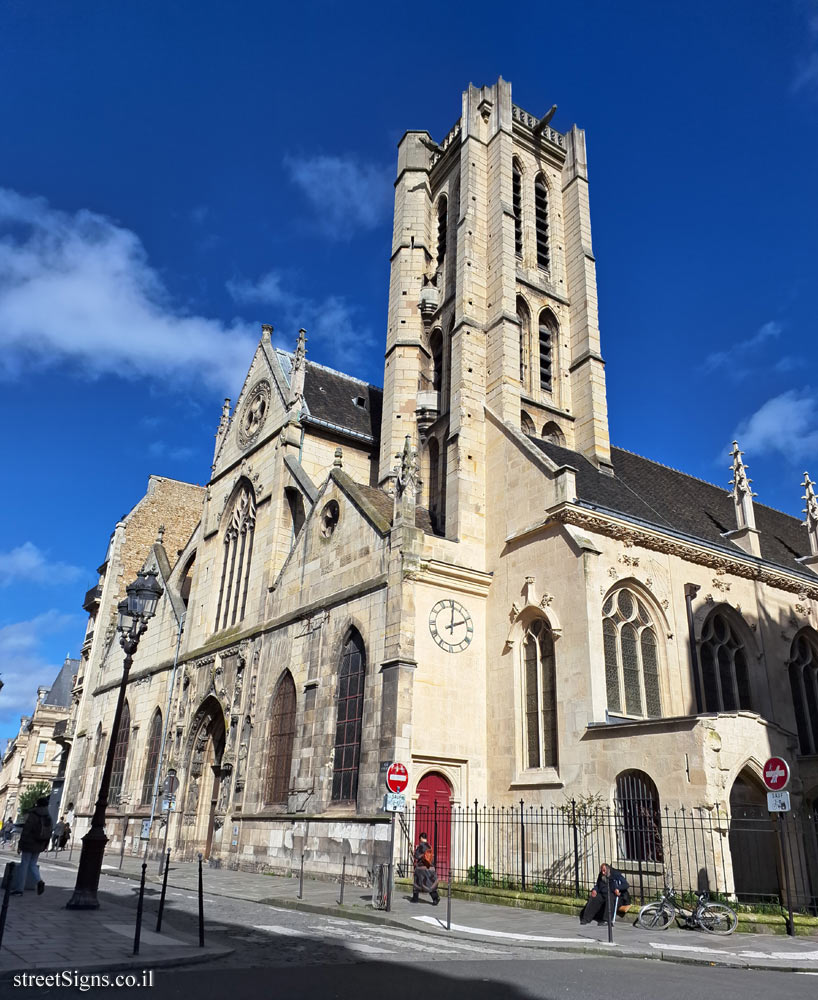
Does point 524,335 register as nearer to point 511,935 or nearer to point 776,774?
point 776,774

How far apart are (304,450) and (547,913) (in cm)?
1814

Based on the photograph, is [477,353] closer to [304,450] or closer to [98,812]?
[304,450]

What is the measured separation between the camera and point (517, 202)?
30750 millimetres

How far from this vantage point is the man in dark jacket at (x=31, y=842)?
12.1 meters

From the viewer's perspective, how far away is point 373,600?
20562 mm

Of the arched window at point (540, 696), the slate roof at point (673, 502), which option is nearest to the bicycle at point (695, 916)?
the arched window at point (540, 696)

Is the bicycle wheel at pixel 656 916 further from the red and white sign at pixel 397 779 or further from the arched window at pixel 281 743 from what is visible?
the arched window at pixel 281 743

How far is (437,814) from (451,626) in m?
4.46

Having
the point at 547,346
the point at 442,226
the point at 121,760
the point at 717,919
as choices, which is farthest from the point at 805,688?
the point at 121,760

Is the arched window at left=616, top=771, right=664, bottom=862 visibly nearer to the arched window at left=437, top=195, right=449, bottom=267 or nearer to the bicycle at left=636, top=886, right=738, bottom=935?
the bicycle at left=636, top=886, right=738, bottom=935

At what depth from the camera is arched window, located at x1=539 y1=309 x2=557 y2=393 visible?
28714mm

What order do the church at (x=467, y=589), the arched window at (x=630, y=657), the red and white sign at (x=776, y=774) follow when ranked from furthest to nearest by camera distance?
1. the arched window at (x=630, y=657)
2. the church at (x=467, y=589)
3. the red and white sign at (x=776, y=774)

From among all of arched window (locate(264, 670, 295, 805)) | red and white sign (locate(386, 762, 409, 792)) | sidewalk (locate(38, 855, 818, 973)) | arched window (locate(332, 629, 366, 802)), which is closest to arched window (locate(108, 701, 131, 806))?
arched window (locate(264, 670, 295, 805))

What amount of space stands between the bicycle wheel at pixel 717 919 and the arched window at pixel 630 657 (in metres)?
5.99
